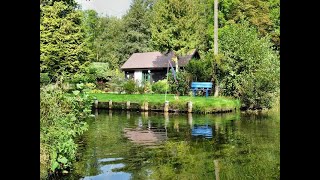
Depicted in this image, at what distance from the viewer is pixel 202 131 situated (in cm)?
1495

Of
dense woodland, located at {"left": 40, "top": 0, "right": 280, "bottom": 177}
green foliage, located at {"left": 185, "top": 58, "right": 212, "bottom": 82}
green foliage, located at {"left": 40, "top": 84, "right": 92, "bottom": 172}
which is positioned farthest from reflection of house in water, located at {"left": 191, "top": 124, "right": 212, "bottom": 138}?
green foliage, located at {"left": 185, "top": 58, "right": 212, "bottom": 82}

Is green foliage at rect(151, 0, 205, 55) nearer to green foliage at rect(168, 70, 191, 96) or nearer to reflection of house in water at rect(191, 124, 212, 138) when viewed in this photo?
green foliage at rect(168, 70, 191, 96)

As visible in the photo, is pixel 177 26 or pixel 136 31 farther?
pixel 136 31

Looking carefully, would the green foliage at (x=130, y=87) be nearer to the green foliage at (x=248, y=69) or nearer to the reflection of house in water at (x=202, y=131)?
the green foliage at (x=248, y=69)

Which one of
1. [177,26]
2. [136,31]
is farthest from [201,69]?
[136,31]

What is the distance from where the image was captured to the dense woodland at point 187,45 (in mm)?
24422

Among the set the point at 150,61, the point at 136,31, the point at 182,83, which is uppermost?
the point at 136,31

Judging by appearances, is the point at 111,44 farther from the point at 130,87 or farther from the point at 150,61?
the point at 130,87

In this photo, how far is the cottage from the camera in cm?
3978

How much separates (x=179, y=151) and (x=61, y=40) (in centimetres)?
2338

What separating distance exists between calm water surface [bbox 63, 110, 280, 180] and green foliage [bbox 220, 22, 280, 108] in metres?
7.22

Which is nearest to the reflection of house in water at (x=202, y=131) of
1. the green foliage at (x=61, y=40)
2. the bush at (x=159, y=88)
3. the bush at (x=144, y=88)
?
the bush at (x=144, y=88)

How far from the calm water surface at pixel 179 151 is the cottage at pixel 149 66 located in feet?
74.8
